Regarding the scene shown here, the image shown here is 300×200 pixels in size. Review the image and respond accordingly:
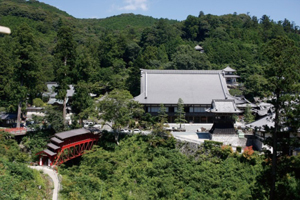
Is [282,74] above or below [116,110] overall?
above

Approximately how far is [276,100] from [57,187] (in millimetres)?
15850

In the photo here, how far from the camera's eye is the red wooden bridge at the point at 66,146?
77.4ft

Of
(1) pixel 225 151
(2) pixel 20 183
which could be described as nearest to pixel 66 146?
(2) pixel 20 183

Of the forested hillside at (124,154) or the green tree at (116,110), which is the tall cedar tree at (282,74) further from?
the green tree at (116,110)

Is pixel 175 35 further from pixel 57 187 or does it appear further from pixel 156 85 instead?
pixel 57 187

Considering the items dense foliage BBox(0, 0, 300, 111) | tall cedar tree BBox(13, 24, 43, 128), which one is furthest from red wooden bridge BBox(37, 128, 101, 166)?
tall cedar tree BBox(13, 24, 43, 128)

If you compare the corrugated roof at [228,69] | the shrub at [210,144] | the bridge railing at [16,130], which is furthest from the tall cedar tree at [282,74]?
the corrugated roof at [228,69]

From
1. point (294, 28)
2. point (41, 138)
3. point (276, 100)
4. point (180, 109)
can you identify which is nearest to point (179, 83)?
point (180, 109)

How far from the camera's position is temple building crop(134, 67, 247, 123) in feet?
108

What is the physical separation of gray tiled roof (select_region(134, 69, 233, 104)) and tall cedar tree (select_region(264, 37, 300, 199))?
1664 cm

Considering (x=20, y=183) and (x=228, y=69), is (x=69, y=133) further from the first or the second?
(x=228, y=69)

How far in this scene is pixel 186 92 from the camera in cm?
3438

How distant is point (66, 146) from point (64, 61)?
1033 centimetres

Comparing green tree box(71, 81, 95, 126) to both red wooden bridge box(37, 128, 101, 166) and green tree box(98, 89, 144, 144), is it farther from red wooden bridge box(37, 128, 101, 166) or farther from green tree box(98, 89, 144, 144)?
red wooden bridge box(37, 128, 101, 166)
